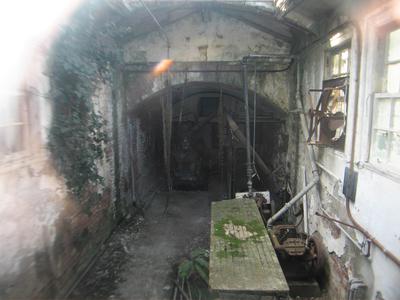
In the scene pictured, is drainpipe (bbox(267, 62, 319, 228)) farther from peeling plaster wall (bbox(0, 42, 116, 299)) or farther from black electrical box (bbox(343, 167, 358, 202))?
peeling plaster wall (bbox(0, 42, 116, 299))

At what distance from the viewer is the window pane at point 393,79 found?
3513mm

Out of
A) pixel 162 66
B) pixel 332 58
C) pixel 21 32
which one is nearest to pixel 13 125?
pixel 21 32

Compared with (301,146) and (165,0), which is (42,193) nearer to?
(165,0)

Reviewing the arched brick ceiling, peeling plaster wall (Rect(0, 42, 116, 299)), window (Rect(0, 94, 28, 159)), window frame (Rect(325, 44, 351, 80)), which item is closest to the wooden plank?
peeling plaster wall (Rect(0, 42, 116, 299))

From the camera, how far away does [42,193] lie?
4.52 meters

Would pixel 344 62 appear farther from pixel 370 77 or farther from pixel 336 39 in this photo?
pixel 370 77

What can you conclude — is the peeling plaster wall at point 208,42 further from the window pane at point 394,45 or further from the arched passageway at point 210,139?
the window pane at point 394,45

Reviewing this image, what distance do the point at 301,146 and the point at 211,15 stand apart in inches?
144

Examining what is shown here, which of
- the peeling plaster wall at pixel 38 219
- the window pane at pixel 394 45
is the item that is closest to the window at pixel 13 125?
the peeling plaster wall at pixel 38 219

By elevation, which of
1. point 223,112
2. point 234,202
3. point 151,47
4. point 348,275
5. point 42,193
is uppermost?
point 151,47

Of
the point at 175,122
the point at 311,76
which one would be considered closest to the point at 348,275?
the point at 311,76

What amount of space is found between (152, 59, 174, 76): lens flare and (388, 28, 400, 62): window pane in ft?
16.1

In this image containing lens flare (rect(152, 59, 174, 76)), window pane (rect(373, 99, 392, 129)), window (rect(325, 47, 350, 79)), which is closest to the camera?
window pane (rect(373, 99, 392, 129))

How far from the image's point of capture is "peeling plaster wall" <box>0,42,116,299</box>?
382 centimetres
